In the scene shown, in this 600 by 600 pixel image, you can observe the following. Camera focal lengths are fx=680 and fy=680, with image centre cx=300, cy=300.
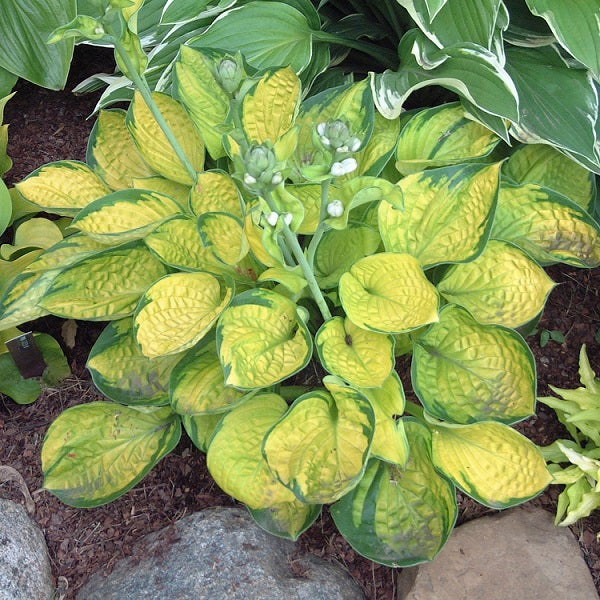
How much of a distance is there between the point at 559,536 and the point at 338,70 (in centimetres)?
119

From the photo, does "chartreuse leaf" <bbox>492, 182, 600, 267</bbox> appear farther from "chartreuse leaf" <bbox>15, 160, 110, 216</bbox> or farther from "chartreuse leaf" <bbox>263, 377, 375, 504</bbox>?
→ "chartreuse leaf" <bbox>15, 160, 110, 216</bbox>

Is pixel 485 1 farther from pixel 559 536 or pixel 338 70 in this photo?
pixel 559 536

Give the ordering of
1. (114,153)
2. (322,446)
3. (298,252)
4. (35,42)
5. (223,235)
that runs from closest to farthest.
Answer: (298,252)
(322,446)
(223,235)
(114,153)
(35,42)

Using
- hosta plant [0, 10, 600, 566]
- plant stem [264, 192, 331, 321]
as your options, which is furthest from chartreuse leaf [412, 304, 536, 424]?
plant stem [264, 192, 331, 321]

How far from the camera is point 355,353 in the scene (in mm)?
1189

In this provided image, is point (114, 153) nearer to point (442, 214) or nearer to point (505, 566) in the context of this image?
point (442, 214)

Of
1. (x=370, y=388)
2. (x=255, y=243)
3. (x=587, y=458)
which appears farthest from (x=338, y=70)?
(x=587, y=458)

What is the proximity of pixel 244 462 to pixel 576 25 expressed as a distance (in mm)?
1039

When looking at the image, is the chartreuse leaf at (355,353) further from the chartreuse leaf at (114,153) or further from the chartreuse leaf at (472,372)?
the chartreuse leaf at (114,153)

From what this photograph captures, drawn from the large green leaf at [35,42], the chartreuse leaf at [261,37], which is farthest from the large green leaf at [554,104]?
the large green leaf at [35,42]

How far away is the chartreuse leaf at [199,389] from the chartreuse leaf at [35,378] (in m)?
0.48

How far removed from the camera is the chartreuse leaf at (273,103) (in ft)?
4.34

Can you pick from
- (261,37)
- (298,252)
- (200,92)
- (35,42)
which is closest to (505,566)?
(298,252)

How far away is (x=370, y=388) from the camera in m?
1.16
